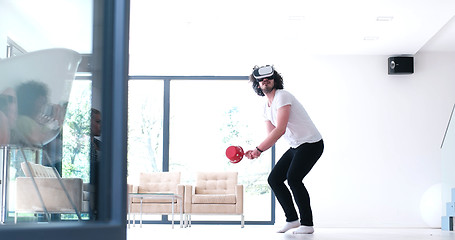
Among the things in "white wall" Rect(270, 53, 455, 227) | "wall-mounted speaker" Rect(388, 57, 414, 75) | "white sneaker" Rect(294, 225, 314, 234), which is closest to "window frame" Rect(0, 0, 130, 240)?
"white sneaker" Rect(294, 225, 314, 234)

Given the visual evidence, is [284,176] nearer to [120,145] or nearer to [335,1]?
[335,1]

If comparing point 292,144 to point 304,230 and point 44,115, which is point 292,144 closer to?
point 304,230

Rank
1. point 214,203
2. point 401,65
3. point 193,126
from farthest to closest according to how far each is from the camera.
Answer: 1. point 193,126
2. point 401,65
3. point 214,203

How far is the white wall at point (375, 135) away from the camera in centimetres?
943

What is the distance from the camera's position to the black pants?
15.3 feet

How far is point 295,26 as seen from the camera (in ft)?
25.9

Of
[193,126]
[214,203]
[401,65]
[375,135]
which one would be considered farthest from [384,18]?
[193,126]

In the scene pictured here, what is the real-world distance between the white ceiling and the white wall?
0.32m

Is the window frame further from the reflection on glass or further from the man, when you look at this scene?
the man

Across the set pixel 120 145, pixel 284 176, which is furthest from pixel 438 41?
pixel 120 145

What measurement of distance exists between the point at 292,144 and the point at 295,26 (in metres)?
3.36

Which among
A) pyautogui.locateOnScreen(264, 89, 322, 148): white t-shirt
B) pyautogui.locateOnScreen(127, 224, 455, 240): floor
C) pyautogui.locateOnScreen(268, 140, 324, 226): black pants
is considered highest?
pyautogui.locateOnScreen(264, 89, 322, 148): white t-shirt

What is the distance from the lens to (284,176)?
4.84 m

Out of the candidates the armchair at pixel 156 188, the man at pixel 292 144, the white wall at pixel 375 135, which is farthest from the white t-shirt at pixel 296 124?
the white wall at pixel 375 135
